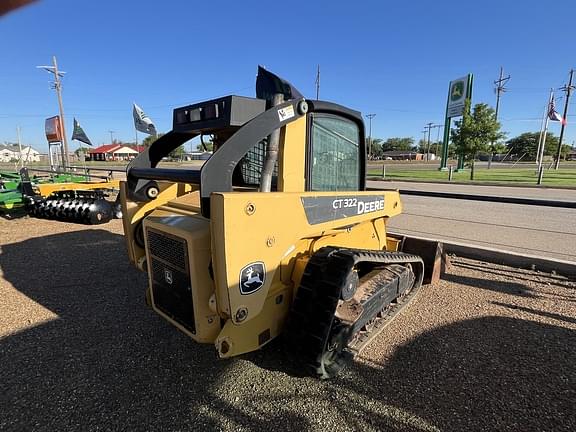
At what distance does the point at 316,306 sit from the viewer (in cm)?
221

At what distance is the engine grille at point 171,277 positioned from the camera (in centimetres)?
229

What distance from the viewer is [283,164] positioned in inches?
93.0

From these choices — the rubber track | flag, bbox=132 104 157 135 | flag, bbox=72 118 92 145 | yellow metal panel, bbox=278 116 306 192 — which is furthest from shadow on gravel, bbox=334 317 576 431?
flag, bbox=72 118 92 145

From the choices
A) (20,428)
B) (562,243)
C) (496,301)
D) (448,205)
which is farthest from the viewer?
(448,205)

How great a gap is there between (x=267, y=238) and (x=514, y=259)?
15.6 ft

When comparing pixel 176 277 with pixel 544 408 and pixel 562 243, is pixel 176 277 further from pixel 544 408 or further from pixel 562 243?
pixel 562 243

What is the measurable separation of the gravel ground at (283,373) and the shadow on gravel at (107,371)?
0.4 inches

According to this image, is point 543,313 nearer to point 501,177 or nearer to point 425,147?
point 501,177

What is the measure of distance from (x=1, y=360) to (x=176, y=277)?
1.87 meters

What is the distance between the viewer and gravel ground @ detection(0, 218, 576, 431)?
2.18m

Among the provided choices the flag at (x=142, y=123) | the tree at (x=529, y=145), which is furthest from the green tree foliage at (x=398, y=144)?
the flag at (x=142, y=123)

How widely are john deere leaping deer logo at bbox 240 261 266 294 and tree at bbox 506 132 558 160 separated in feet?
250

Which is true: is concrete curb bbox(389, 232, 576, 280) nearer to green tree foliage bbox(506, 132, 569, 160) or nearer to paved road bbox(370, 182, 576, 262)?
paved road bbox(370, 182, 576, 262)

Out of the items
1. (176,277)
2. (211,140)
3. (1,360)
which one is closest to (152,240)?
(176,277)
